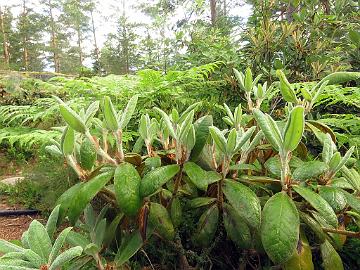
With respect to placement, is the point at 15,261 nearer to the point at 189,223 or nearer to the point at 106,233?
the point at 106,233

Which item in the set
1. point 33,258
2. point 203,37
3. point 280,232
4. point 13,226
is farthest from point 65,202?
point 203,37

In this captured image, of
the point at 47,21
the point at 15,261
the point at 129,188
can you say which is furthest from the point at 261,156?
the point at 47,21

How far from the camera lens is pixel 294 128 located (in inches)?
30.9

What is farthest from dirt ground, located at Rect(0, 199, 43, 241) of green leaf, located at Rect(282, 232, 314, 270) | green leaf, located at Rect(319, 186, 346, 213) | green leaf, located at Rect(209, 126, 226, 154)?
green leaf, located at Rect(319, 186, 346, 213)

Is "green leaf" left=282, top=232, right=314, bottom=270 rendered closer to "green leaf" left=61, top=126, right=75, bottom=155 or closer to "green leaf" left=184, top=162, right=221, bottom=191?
"green leaf" left=184, top=162, right=221, bottom=191

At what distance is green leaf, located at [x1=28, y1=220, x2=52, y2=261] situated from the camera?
0.78 metres

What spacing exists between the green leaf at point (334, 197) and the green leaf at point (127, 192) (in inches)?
20.8

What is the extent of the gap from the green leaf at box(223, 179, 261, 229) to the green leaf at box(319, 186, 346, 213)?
0.64ft

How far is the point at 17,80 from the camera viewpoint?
605 cm

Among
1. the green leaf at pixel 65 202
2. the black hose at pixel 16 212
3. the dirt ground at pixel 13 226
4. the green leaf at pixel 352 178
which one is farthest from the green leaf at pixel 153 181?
the black hose at pixel 16 212

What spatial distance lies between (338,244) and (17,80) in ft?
21.3

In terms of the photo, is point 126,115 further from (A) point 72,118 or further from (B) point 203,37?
(B) point 203,37

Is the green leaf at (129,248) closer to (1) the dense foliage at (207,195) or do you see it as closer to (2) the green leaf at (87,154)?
(1) the dense foliage at (207,195)

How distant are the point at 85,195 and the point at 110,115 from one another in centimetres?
25
